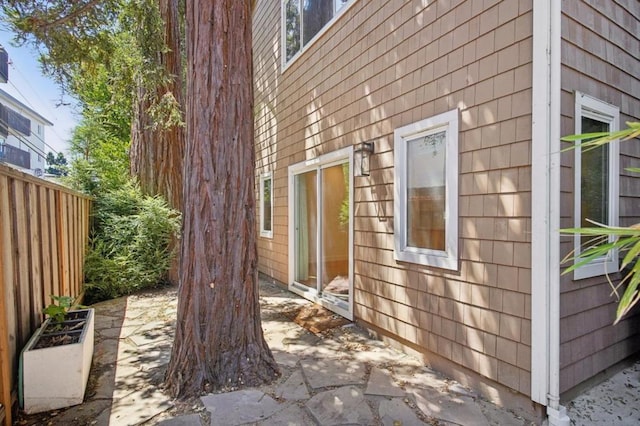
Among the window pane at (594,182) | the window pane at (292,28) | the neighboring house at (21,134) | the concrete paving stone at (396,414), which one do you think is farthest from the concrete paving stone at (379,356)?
the neighboring house at (21,134)

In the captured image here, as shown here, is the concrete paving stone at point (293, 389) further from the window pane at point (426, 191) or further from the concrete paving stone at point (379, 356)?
the window pane at point (426, 191)

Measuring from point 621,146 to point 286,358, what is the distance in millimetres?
3414

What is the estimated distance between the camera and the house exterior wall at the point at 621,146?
2410 millimetres

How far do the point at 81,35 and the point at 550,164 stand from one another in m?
6.23

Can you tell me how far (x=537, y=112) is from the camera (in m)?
2.31

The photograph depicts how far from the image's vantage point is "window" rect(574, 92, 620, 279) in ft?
8.18

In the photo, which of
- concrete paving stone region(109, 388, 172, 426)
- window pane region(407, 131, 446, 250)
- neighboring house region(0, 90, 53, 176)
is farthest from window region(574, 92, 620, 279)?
neighboring house region(0, 90, 53, 176)

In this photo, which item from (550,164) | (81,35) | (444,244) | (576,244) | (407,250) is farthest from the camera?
(81,35)

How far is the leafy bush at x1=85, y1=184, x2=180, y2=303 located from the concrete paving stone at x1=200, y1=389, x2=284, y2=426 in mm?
3997

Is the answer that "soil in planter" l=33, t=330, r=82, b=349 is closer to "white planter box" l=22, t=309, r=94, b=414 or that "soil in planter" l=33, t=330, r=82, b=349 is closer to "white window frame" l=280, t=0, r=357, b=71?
"white planter box" l=22, t=309, r=94, b=414

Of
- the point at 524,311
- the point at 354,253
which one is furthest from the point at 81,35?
the point at 524,311

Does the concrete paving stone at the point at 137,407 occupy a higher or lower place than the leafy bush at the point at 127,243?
lower

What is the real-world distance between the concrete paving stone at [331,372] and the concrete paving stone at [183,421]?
2.93 feet

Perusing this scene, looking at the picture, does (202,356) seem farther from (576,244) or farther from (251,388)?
(576,244)
